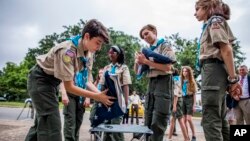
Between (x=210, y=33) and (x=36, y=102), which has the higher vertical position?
(x=210, y=33)

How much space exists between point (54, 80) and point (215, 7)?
1974mm

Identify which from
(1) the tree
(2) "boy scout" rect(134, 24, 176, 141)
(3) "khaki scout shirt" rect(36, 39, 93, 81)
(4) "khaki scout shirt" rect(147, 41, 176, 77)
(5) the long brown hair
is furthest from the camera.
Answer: (1) the tree

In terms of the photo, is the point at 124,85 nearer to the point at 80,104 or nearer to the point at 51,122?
the point at 80,104

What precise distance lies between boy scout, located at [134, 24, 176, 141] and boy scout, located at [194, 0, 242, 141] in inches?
27.1

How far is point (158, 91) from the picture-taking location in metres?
4.03

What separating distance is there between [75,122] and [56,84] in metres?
1.19

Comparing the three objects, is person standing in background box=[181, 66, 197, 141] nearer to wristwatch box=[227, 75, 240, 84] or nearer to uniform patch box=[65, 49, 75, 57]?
wristwatch box=[227, 75, 240, 84]

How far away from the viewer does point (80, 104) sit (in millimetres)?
4508

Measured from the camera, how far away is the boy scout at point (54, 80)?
306cm

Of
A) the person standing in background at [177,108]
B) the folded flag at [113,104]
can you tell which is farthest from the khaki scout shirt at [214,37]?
the person standing in background at [177,108]

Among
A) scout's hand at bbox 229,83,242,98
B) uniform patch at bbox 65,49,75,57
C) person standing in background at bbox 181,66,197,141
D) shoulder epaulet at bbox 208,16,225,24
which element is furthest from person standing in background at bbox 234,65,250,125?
uniform patch at bbox 65,49,75,57

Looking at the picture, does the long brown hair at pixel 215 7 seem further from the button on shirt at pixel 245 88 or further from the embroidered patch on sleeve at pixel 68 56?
the button on shirt at pixel 245 88

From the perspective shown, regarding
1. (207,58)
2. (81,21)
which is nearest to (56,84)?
(207,58)

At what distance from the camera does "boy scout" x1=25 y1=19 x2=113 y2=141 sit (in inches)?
121
